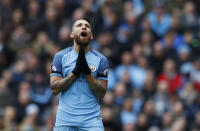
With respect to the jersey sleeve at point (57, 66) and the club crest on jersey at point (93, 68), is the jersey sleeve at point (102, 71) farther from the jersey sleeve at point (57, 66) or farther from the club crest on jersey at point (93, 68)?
the jersey sleeve at point (57, 66)

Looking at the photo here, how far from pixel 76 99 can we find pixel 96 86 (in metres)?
0.31

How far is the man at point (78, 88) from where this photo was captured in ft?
28.0

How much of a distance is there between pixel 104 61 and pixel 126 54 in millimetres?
6901

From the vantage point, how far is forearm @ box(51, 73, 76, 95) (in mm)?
8508

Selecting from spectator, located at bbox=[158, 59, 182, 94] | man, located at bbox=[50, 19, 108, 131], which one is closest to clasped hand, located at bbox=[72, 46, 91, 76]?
man, located at bbox=[50, 19, 108, 131]

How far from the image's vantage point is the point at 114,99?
1516cm

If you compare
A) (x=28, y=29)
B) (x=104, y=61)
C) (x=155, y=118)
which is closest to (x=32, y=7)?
(x=28, y=29)

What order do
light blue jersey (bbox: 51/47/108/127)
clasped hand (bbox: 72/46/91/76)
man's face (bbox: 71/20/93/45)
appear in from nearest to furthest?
1. clasped hand (bbox: 72/46/91/76)
2. man's face (bbox: 71/20/93/45)
3. light blue jersey (bbox: 51/47/108/127)

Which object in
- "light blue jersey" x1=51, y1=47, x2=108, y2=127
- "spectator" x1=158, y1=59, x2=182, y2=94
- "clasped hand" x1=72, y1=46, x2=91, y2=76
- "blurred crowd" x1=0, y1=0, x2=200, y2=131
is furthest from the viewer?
"spectator" x1=158, y1=59, x2=182, y2=94

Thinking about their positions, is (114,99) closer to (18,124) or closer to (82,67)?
(18,124)

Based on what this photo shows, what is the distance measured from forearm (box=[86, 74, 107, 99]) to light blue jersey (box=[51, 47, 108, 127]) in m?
0.07

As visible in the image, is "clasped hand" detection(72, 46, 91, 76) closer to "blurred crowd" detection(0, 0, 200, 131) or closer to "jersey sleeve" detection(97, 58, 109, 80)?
"jersey sleeve" detection(97, 58, 109, 80)

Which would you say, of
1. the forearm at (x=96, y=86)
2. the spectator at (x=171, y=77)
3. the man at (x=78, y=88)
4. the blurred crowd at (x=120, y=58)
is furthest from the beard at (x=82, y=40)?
the spectator at (x=171, y=77)

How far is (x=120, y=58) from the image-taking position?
640 inches
